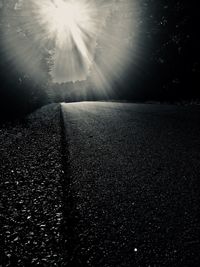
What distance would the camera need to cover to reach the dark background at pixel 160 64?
1468 centimetres

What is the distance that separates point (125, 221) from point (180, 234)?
0.42 meters

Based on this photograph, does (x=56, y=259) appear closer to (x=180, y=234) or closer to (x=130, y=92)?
(x=180, y=234)

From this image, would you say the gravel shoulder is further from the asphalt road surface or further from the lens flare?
the lens flare

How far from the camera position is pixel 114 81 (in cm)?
2655

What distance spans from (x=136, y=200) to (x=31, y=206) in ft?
3.12

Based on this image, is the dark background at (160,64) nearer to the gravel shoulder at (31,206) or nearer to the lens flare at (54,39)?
the lens flare at (54,39)

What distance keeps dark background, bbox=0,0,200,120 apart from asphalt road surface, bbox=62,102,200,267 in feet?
29.1

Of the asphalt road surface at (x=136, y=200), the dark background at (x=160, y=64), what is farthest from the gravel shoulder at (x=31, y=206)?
the dark background at (x=160, y=64)

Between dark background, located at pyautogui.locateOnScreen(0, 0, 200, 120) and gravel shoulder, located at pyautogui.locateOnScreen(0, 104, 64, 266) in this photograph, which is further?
dark background, located at pyautogui.locateOnScreen(0, 0, 200, 120)

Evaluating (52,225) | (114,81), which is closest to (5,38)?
(114,81)

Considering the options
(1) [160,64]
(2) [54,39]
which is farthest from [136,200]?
(2) [54,39]

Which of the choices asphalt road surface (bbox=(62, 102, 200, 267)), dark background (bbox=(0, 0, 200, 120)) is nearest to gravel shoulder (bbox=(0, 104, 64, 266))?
asphalt road surface (bbox=(62, 102, 200, 267))

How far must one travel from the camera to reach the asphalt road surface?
168 centimetres

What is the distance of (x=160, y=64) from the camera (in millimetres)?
18297
